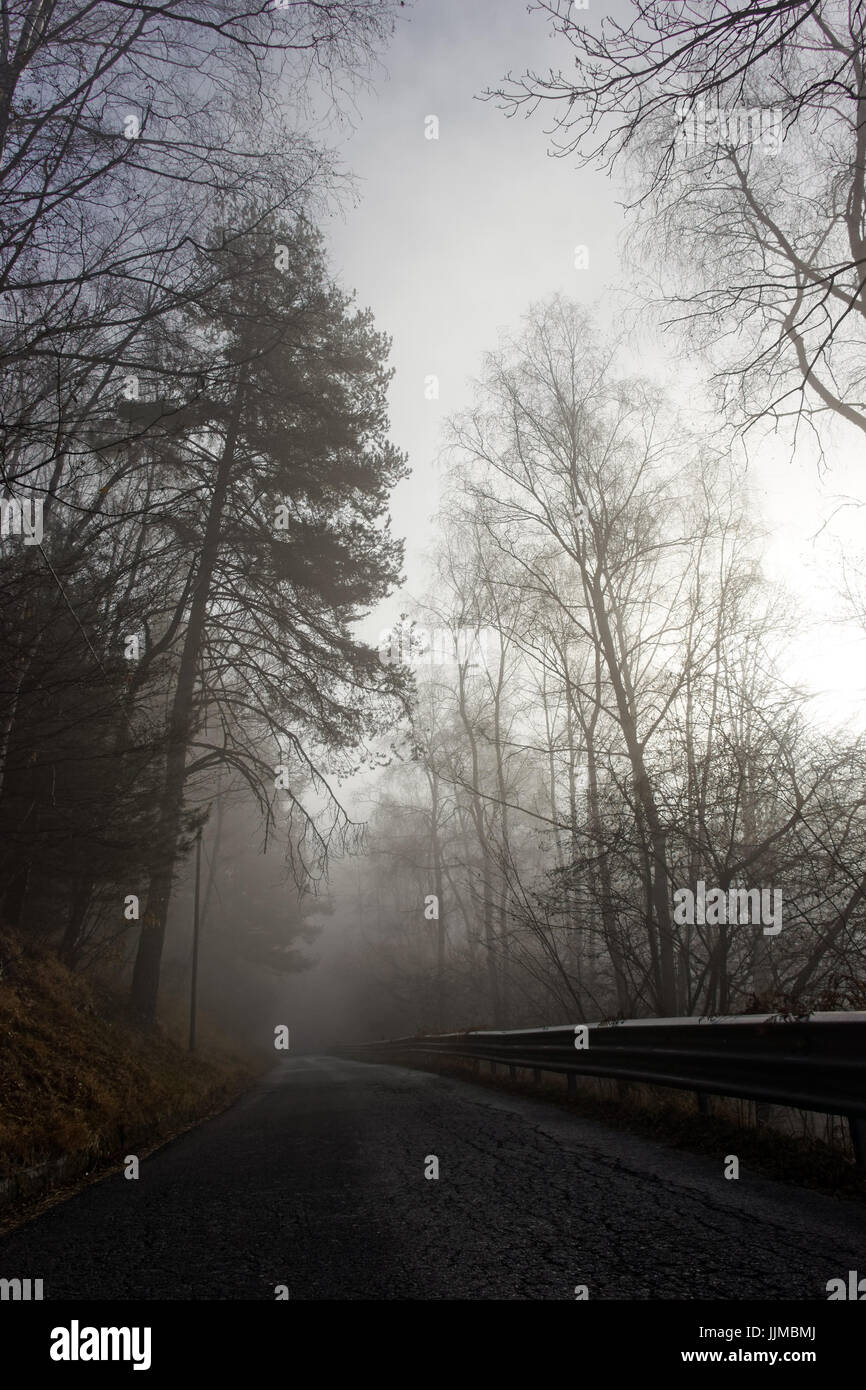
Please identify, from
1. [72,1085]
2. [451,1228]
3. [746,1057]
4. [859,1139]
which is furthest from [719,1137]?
[72,1085]

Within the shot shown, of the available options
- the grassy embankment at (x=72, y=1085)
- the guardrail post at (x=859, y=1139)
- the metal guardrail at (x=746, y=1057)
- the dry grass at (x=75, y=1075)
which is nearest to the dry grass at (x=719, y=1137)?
the guardrail post at (x=859, y=1139)

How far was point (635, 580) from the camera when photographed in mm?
12703

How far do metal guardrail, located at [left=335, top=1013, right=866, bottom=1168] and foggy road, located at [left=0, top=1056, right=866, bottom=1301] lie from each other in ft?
1.45

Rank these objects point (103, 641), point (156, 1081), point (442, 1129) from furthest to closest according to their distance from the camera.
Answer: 1. point (156, 1081)
2. point (103, 641)
3. point (442, 1129)

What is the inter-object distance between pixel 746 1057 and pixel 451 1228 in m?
2.08

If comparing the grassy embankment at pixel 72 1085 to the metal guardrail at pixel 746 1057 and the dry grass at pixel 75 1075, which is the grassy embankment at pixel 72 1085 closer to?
the dry grass at pixel 75 1075

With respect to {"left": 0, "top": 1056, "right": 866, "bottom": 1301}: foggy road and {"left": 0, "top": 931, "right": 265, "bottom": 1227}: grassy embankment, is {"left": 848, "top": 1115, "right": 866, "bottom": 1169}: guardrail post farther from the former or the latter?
{"left": 0, "top": 931, "right": 265, "bottom": 1227}: grassy embankment

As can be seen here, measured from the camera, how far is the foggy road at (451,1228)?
2873mm

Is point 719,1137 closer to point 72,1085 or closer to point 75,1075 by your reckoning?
point 72,1085

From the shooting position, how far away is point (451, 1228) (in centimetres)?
363

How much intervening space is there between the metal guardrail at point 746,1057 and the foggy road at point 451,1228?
0.44m
